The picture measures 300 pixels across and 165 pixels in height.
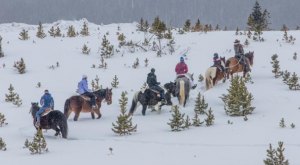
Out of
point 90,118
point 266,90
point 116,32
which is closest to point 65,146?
point 90,118

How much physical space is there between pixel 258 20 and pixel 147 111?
15741mm

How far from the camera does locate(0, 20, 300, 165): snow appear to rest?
43.4 ft

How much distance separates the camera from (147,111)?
20609 millimetres

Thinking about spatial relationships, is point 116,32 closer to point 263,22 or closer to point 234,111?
point 263,22

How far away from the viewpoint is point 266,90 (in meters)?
21.3

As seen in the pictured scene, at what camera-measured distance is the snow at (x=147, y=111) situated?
13227mm

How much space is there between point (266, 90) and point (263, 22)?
1355cm

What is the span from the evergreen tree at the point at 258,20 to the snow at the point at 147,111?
3.00 feet

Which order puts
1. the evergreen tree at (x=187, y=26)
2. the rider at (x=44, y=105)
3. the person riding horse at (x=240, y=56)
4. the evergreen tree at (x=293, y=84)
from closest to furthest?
1. the rider at (x=44, y=105)
2. the evergreen tree at (x=293, y=84)
3. the person riding horse at (x=240, y=56)
4. the evergreen tree at (x=187, y=26)

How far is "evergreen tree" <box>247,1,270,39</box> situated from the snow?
36.0 inches

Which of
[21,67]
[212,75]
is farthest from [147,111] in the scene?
[21,67]

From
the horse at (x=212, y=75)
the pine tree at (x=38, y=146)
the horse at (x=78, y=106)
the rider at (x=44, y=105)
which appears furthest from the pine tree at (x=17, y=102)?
the horse at (x=212, y=75)

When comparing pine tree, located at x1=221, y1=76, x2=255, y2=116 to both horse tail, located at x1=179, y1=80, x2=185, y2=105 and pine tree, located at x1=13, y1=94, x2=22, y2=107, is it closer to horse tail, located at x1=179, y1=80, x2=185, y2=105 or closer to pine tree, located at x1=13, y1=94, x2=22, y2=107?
horse tail, located at x1=179, y1=80, x2=185, y2=105

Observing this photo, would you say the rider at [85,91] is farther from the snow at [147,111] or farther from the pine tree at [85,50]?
the pine tree at [85,50]
